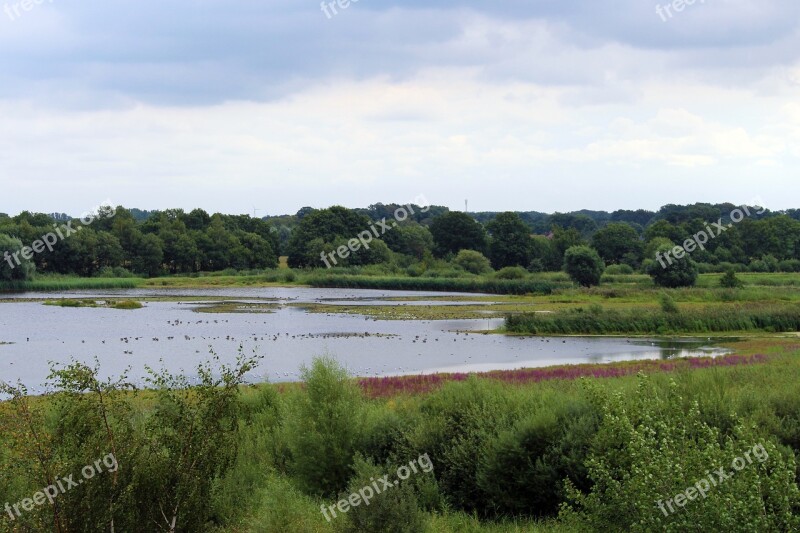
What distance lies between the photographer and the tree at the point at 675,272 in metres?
92.2

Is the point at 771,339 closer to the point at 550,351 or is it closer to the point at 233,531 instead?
the point at 550,351

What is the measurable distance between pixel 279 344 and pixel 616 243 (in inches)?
3928

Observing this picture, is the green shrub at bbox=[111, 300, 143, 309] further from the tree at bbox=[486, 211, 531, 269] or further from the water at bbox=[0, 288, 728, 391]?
the tree at bbox=[486, 211, 531, 269]

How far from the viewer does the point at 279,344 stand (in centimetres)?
5100

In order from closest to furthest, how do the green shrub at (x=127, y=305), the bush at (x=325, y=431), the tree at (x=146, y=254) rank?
the bush at (x=325, y=431) < the green shrub at (x=127, y=305) < the tree at (x=146, y=254)

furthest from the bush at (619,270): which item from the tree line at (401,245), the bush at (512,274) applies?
the bush at (512,274)

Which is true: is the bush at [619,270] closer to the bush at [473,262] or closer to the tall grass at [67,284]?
the bush at [473,262]

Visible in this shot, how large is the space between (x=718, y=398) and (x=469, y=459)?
4878 millimetres

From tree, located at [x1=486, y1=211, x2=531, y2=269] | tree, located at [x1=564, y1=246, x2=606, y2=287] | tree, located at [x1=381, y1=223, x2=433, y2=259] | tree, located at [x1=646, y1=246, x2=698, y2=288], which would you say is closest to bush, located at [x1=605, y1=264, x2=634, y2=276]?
tree, located at [x1=486, y1=211, x2=531, y2=269]

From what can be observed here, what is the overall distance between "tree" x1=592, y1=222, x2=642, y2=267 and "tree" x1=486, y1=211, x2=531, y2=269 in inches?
510

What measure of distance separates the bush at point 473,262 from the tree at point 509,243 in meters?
5.85

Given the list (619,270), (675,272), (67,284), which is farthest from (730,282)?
(67,284)

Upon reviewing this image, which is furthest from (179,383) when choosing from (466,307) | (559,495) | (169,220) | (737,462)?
(169,220)

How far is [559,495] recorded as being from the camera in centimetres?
1478
